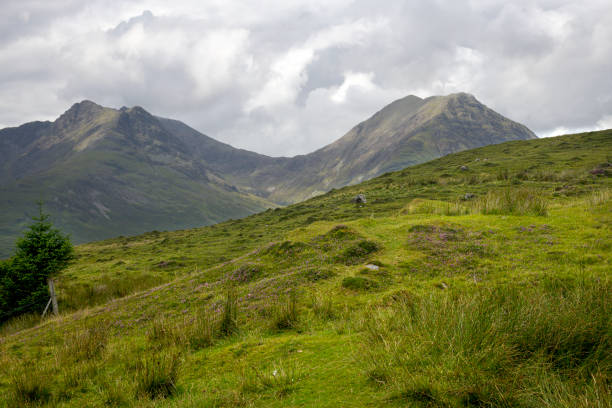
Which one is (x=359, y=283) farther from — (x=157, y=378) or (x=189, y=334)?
(x=157, y=378)

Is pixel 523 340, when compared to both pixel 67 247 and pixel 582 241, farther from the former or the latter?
pixel 67 247

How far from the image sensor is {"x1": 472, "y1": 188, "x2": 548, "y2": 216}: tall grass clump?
15.6 metres

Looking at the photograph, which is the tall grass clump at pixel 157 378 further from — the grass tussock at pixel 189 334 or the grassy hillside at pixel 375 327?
the grass tussock at pixel 189 334

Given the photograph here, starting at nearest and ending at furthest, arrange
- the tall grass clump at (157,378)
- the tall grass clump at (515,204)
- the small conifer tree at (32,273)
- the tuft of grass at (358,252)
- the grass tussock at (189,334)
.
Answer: the tall grass clump at (157,378), the grass tussock at (189,334), the tuft of grass at (358,252), the tall grass clump at (515,204), the small conifer tree at (32,273)

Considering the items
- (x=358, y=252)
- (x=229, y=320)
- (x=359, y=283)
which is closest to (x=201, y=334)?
(x=229, y=320)

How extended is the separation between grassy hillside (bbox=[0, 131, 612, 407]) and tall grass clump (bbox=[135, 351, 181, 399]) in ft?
0.08

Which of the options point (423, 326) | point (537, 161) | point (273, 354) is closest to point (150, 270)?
point (273, 354)

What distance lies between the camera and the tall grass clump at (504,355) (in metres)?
3.19

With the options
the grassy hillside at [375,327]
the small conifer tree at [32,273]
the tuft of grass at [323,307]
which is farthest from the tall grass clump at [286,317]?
the small conifer tree at [32,273]

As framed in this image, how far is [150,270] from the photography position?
31984 millimetres

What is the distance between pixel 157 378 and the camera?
17.3 ft

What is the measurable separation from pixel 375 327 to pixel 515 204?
14.9 m

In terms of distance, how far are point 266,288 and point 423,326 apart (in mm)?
7373

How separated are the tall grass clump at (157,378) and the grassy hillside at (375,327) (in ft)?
0.08
